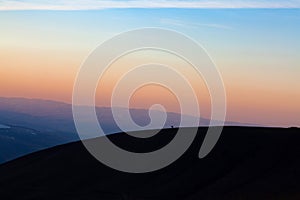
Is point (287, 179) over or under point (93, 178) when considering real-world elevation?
under

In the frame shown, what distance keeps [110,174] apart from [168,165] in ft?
25.1

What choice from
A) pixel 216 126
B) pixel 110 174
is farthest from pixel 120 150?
pixel 216 126

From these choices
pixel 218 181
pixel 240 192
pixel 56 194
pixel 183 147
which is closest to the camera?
pixel 240 192

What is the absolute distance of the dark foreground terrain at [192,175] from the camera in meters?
51.4

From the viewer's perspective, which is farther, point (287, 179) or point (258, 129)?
point (258, 129)

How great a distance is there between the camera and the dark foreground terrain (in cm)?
5138

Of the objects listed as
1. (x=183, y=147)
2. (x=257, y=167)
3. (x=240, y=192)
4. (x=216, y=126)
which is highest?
(x=216, y=126)

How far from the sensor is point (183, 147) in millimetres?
71875

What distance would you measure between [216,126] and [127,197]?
91.5ft

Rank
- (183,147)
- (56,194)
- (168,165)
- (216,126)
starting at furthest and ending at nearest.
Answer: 1. (216,126)
2. (183,147)
3. (168,165)
4. (56,194)

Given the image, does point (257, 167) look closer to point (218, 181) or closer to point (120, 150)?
point (218, 181)

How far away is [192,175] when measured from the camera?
199 feet

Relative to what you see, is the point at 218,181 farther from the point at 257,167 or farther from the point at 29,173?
the point at 29,173

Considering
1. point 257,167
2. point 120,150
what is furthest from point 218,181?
point 120,150
